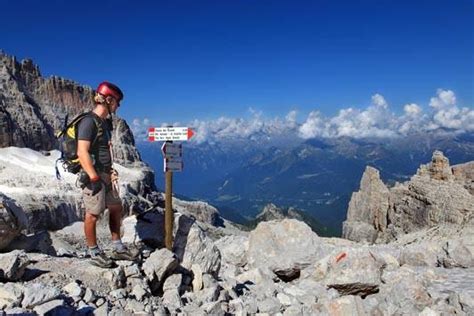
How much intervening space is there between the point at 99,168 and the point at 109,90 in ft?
5.48

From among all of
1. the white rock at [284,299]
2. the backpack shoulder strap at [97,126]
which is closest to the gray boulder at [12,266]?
the backpack shoulder strap at [97,126]

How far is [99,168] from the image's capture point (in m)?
9.40

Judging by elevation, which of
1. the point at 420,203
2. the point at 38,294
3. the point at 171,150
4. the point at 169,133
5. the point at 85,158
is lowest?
the point at 420,203

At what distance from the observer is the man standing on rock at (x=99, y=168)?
888cm

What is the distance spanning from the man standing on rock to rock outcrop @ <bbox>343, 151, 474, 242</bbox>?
30.4 m

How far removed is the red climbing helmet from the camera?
9.41 m

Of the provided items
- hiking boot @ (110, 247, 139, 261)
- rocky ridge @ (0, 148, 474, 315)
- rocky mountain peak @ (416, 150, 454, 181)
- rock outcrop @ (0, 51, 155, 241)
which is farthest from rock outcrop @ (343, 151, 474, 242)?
hiking boot @ (110, 247, 139, 261)

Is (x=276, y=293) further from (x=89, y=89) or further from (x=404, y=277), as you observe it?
(x=89, y=89)

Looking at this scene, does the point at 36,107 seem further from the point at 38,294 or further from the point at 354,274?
the point at 38,294

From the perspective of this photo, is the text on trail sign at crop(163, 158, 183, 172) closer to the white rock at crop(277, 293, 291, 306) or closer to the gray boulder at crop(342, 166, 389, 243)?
the white rock at crop(277, 293, 291, 306)

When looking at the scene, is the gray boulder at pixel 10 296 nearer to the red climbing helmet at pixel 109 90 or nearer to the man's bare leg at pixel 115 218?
the man's bare leg at pixel 115 218

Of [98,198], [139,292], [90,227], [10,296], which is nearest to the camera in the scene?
[10,296]

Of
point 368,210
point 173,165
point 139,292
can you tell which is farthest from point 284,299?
point 368,210

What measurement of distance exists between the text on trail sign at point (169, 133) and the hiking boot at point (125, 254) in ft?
8.57
